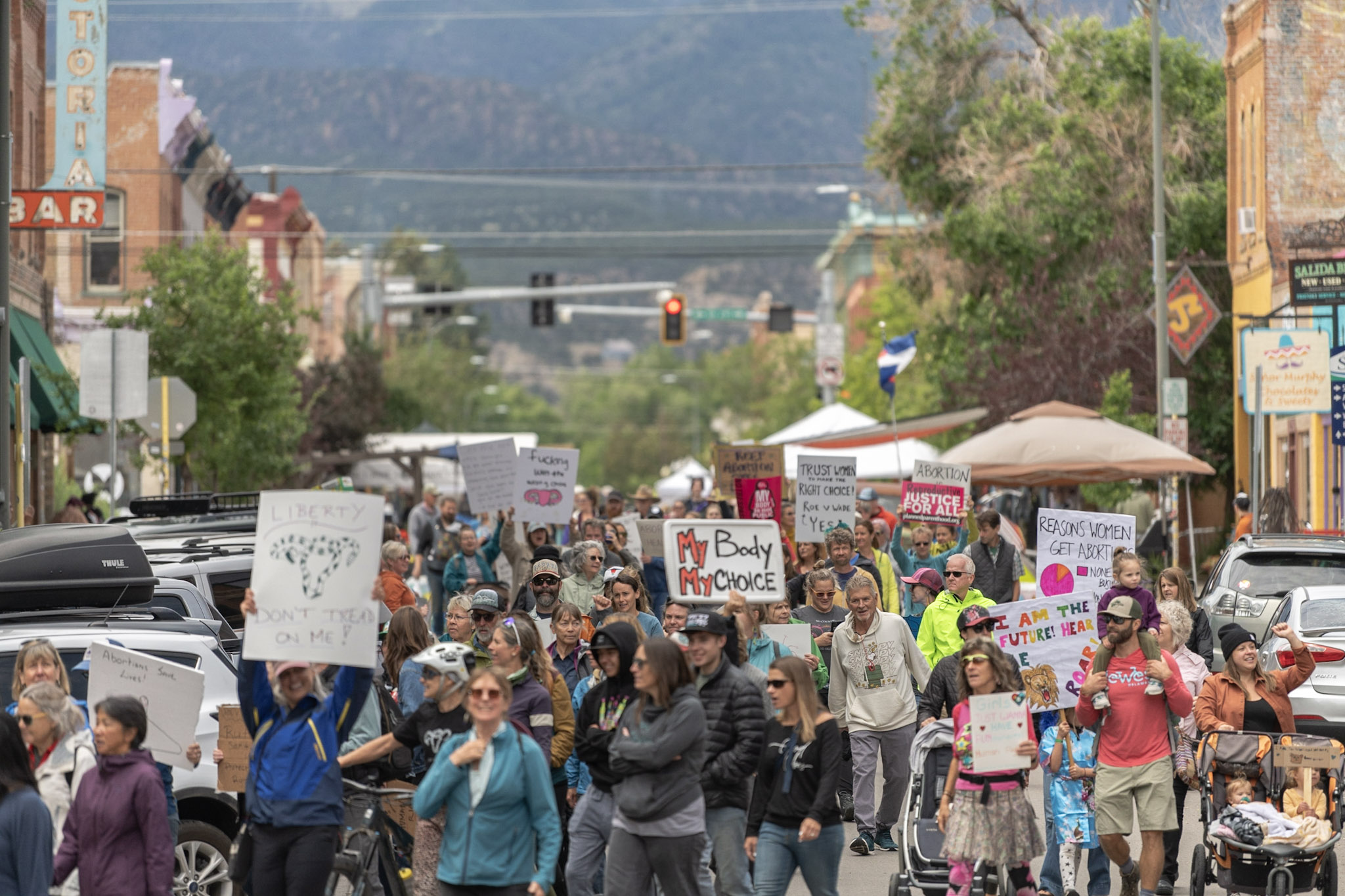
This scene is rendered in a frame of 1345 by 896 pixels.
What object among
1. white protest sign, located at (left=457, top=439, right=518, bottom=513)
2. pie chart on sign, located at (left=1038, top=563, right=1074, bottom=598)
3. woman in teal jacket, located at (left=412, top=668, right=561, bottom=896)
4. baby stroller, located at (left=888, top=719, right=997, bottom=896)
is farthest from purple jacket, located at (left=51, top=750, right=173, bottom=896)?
white protest sign, located at (left=457, top=439, right=518, bottom=513)

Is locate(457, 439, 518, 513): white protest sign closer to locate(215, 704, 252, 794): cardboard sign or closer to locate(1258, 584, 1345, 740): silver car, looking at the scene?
locate(1258, 584, 1345, 740): silver car

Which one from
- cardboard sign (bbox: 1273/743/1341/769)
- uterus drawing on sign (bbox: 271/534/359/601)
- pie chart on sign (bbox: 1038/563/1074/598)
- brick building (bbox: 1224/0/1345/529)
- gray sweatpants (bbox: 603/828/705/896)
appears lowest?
gray sweatpants (bbox: 603/828/705/896)

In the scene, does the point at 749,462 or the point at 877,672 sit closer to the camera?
the point at 877,672

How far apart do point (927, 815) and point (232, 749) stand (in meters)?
3.46

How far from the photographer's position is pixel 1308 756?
386 inches

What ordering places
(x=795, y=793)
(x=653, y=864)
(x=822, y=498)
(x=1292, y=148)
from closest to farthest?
1. (x=653, y=864)
2. (x=795, y=793)
3. (x=822, y=498)
4. (x=1292, y=148)

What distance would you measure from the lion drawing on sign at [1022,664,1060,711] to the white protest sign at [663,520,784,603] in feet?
5.13

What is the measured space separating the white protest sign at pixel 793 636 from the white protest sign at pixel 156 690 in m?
3.75

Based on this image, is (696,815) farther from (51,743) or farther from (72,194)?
(72,194)

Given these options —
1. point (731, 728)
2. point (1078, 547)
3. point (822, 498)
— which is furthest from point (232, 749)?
point (822, 498)

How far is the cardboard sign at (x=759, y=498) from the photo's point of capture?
18.5 m

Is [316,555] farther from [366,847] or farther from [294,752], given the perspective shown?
[366,847]

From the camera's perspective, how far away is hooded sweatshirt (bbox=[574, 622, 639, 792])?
28.1ft

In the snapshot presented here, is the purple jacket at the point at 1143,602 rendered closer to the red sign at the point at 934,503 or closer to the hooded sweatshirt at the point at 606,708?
the hooded sweatshirt at the point at 606,708
